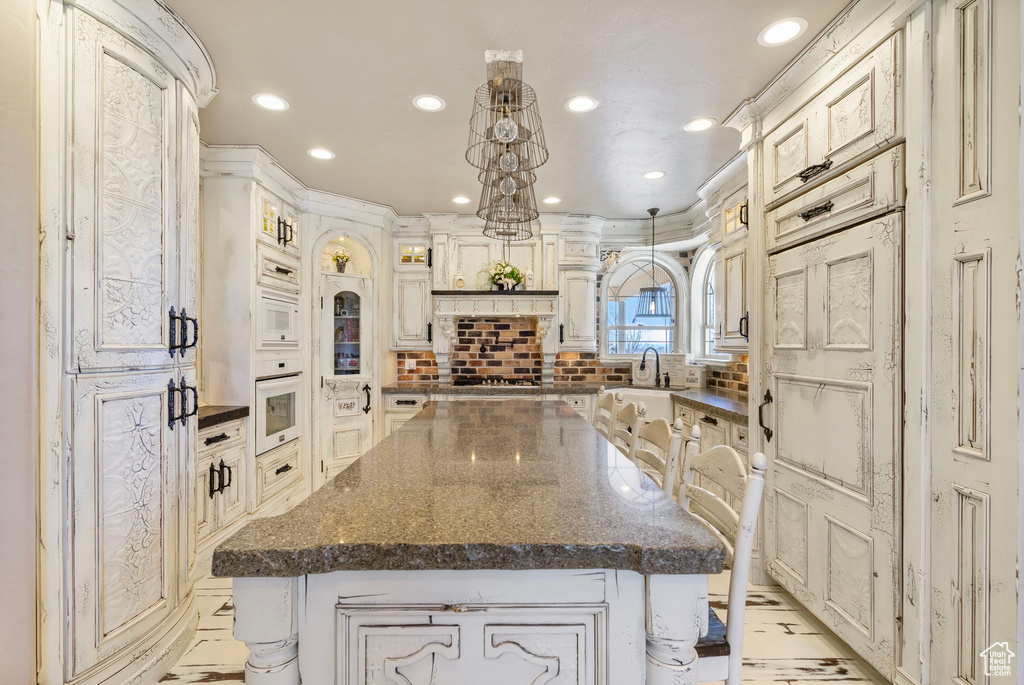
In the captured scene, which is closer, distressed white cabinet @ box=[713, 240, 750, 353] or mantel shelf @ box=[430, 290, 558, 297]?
distressed white cabinet @ box=[713, 240, 750, 353]

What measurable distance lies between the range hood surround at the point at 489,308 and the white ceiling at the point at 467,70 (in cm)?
136

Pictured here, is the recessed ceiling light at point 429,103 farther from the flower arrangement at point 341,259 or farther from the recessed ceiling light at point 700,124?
the flower arrangement at point 341,259

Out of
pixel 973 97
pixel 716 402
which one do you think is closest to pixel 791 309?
pixel 973 97

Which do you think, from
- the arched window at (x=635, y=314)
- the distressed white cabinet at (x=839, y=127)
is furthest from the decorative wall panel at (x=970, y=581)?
the arched window at (x=635, y=314)

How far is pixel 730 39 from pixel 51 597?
3.08 meters

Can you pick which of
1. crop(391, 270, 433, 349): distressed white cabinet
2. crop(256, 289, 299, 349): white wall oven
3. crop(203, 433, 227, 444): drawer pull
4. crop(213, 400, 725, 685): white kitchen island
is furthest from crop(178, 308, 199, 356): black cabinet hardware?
crop(391, 270, 433, 349): distressed white cabinet

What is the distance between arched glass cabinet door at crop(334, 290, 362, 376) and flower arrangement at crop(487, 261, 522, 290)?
1264 millimetres

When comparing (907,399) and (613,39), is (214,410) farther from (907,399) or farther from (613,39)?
(907,399)

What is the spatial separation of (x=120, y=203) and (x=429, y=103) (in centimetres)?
140

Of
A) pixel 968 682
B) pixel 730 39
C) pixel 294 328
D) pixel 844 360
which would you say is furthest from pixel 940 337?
pixel 294 328

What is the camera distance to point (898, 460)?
1554 mm

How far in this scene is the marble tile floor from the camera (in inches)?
68.4

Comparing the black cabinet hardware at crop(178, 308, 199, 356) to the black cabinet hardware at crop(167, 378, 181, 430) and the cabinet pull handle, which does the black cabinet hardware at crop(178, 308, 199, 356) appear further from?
the cabinet pull handle

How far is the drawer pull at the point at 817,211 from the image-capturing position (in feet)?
6.13
